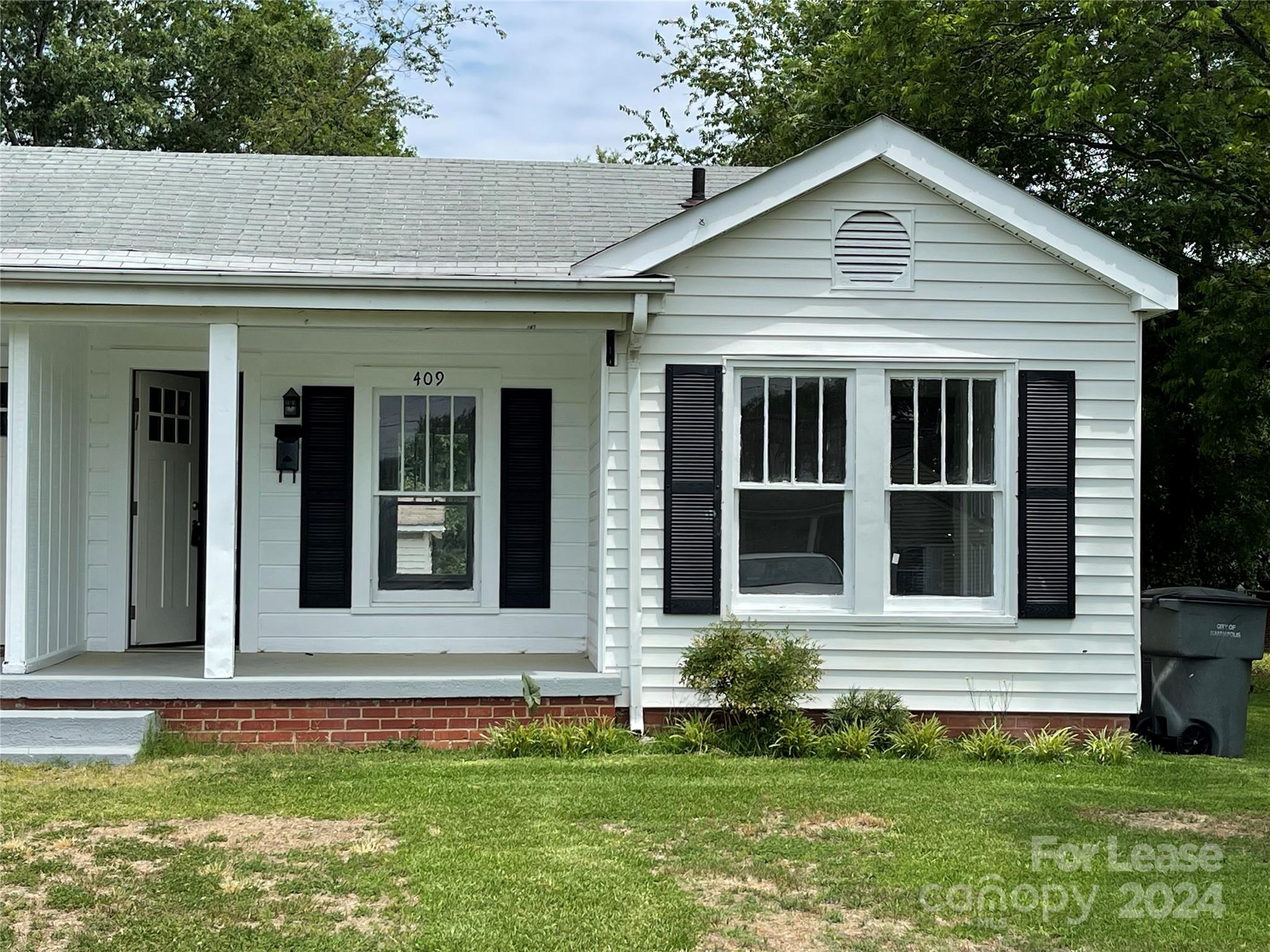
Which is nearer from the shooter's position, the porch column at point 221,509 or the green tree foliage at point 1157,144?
the porch column at point 221,509

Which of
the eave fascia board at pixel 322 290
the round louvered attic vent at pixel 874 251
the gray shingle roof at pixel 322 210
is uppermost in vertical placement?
the gray shingle roof at pixel 322 210

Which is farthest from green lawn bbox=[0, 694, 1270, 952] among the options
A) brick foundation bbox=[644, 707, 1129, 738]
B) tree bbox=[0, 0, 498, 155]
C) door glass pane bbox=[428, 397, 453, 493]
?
tree bbox=[0, 0, 498, 155]

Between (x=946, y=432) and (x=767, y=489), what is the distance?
1.30 m

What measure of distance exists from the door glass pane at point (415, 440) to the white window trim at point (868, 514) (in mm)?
2585

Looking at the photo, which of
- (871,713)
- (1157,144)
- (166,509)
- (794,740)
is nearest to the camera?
(794,740)

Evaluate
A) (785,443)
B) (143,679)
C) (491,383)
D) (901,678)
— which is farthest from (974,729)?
(143,679)

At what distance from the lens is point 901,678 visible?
8461 millimetres

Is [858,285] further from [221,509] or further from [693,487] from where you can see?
[221,509]

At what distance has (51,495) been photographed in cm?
862

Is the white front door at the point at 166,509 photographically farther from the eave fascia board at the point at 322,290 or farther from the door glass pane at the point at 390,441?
the eave fascia board at the point at 322,290

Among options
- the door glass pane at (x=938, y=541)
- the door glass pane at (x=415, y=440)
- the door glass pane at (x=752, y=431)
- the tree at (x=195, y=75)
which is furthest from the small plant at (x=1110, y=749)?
the tree at (x=195, y=75)

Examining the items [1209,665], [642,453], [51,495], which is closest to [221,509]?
[51,495]

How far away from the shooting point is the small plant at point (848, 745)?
7855mm

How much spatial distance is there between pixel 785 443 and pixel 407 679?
9.72 ft
